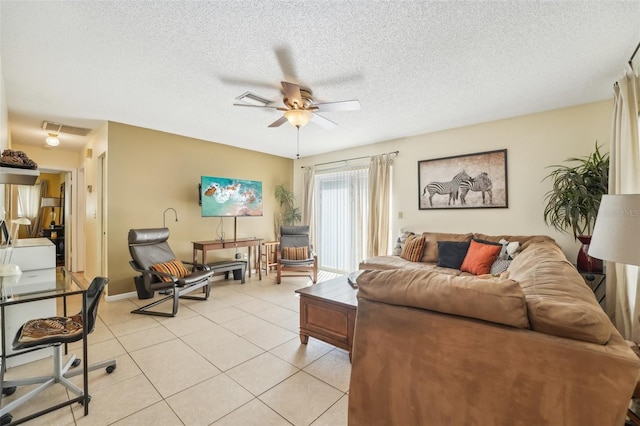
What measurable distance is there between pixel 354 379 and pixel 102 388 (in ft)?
5.97

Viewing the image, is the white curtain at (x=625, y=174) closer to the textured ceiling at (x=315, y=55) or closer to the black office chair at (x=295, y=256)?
the textured ceiling at (x=315, y=55)

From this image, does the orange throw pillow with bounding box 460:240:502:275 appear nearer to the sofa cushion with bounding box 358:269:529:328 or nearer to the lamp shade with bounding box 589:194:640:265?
the lamp shade with bounding box 589:194:640:265

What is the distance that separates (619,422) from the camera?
0.83m

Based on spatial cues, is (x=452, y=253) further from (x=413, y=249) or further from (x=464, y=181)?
(x=464, y=181)

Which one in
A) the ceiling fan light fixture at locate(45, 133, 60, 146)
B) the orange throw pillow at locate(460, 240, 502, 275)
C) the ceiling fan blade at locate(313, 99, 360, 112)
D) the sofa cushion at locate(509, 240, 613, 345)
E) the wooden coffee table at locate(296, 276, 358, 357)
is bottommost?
the wooden coffee table at locate(296, 276, 358, 357)

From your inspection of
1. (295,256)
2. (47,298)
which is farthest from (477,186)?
(47,298)

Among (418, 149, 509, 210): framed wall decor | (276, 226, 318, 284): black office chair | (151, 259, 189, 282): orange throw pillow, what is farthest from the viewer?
(276, 226, 318, 284): black office chair

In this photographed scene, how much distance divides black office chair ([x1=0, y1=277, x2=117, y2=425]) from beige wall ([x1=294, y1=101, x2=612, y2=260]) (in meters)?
4.08

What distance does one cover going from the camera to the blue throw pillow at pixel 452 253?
11.4 feet

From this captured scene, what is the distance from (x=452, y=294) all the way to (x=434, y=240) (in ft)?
9.94

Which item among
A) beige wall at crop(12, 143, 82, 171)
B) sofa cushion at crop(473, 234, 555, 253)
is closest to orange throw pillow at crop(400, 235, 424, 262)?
sofa cushion at crop(473, 234, 555, 253)

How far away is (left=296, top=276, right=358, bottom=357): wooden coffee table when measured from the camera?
225 cm

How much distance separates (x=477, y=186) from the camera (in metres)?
3.84

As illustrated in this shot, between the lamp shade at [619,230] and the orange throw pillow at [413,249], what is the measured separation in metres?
2.59
